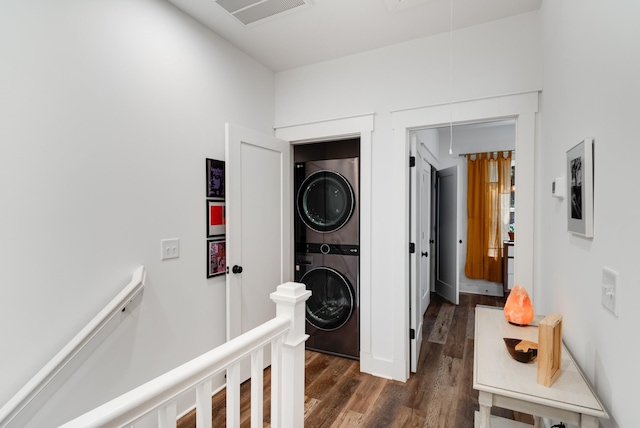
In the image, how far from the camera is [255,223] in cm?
259

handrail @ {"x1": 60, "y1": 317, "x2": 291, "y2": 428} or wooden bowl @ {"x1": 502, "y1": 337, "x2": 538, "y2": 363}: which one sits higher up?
handrail @ {"x1": 60, "y1": 317, "x2": 291, "y2": 428}

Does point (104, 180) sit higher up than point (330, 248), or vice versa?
point (104, 180)

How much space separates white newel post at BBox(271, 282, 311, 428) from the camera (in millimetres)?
1419

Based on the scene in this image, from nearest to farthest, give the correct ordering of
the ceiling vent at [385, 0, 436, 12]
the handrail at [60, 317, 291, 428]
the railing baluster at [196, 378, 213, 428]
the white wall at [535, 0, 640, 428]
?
the handrail at [60, 317, 291, 428]
the white wall at [535, 0, 640, 428]
the railing baluster at [196, 378, 213, 428]
the ceiling vent at [385, 0, 436, 12]

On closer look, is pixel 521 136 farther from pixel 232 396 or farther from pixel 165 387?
pixel 165 387

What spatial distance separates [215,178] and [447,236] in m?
3.54

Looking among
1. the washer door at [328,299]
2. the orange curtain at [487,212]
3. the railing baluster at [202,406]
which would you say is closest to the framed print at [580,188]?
the railing baluster at [202,406]

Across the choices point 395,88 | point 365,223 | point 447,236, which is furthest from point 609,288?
point 447,236

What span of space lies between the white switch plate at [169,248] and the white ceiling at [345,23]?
5.01 feet

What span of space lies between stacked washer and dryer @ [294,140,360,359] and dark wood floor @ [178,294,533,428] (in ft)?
0.83

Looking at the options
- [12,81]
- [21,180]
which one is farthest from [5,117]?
[21,180]

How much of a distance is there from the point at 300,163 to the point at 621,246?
2601 mm

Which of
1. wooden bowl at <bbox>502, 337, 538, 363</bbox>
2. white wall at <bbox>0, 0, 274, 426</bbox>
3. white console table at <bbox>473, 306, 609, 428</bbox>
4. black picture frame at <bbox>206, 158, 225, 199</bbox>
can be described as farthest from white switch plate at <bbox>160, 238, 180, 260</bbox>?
wooden bowl at <bbox>502, 337, 538, 363</bbox>

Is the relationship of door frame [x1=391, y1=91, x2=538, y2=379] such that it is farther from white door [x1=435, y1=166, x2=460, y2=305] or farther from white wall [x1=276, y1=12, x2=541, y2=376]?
white door [x1=435, y1=166, x2=460, y2=305]
